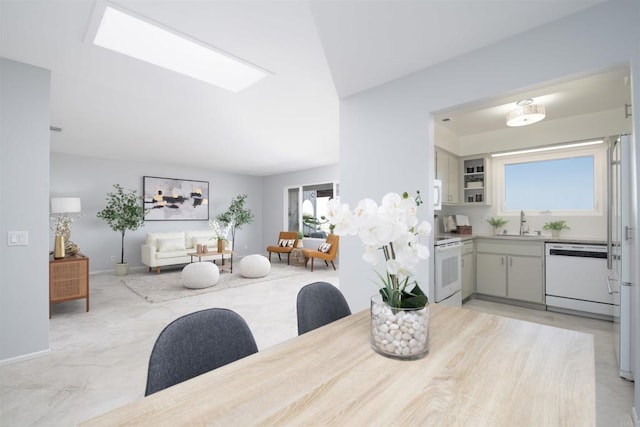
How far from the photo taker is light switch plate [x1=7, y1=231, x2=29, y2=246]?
94.0 inches

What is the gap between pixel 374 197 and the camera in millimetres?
2881

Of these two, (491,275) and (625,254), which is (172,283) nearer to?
(491,275)

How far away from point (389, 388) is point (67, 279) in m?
4.21

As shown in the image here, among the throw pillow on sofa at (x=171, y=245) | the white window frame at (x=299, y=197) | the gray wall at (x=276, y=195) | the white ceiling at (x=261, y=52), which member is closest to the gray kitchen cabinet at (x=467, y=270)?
the white ceiling at (x=261, y=52)

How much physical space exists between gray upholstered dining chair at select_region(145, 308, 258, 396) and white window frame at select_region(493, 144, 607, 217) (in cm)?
461

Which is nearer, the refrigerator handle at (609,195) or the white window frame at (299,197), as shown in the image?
the refrigerator handle at (609,195)

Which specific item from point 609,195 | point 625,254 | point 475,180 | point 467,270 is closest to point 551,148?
point 475,180

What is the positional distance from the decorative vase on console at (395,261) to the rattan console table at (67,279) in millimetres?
3964

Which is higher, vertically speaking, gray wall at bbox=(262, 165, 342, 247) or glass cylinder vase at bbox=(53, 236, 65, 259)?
gray wall at bbox=(262, 165, 342, 247)

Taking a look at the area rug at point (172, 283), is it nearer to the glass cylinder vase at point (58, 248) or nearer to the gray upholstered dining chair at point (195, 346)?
the glass cylinder vase at point (58, 248)

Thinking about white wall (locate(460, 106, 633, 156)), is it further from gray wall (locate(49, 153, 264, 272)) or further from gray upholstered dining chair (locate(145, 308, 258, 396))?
gray wall (locate(49, 153, 264, 272))

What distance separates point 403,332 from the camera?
968mm

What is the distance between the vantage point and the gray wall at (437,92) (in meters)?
1.75

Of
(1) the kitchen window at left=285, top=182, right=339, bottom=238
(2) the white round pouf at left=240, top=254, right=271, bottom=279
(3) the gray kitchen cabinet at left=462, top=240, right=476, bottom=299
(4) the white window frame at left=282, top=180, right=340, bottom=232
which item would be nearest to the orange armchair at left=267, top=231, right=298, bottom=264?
(1) the kitchen window at left=285, top=182, right=339, bottom=238
